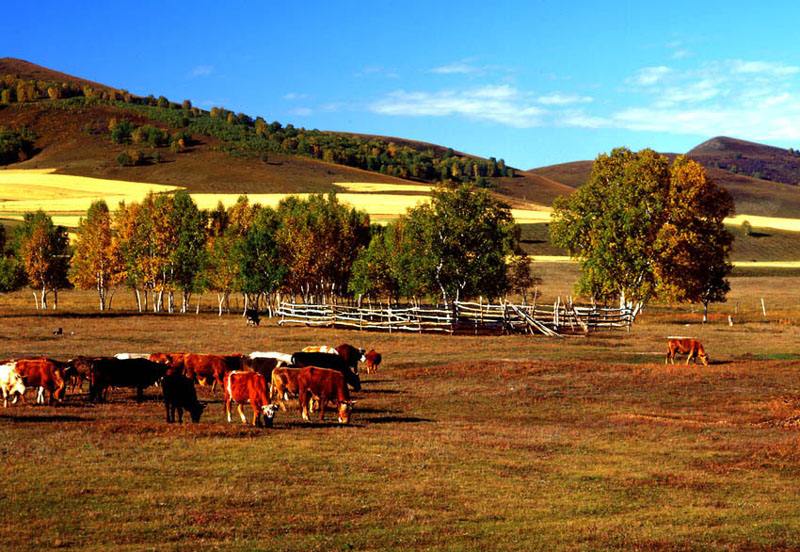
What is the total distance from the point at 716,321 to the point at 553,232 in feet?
51.6

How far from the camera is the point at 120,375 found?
24.4 meters

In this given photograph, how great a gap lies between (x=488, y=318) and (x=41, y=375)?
42189 mm

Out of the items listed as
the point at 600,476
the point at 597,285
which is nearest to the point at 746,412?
the point at 600,476

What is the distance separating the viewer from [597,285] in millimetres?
63438

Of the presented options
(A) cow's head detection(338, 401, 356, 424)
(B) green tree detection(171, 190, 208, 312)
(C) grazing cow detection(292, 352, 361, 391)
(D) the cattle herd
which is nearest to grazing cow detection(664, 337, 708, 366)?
(C) grazing cow detection(292, 352, 361, 391)

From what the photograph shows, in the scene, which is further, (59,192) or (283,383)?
(59,192)

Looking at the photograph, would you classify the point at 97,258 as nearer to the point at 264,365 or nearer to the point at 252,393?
the point at 264,365

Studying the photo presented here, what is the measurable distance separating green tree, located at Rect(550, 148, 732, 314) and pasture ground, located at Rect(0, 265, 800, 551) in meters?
29.0

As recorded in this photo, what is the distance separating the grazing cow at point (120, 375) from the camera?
79.0 feet

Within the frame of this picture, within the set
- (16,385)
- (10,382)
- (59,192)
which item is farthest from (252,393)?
(59,192)

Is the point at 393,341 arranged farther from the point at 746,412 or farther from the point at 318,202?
the point at 318,202

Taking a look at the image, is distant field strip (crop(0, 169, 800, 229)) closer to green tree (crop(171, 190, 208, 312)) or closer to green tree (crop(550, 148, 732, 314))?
green tree (crop(171, 190, 208, 312))

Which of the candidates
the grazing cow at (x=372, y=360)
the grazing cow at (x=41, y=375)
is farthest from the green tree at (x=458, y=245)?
the grazing cow at (x=41, y=375)

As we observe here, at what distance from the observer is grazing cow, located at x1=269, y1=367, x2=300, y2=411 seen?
22.4 m
